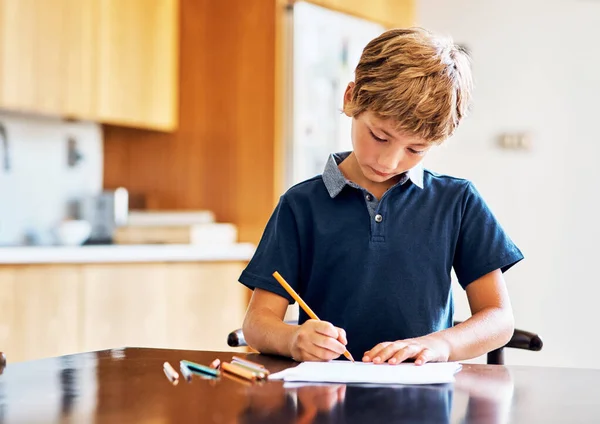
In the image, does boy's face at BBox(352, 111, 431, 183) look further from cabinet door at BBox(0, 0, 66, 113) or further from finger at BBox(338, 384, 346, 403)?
cabinet door at BBox(0, 0, 66, 113)

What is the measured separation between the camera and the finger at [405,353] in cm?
124

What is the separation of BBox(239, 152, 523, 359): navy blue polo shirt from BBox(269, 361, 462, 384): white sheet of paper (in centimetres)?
32

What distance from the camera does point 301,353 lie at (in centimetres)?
130

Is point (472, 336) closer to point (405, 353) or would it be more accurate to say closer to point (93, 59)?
point (405, 353)

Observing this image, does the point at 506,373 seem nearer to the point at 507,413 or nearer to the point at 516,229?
the point at 507,413

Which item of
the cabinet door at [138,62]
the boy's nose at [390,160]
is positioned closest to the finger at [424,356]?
the boy's nose at [390,160]

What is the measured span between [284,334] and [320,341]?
5.0 inches

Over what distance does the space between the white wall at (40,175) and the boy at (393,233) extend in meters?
2.18

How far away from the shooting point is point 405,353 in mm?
1257

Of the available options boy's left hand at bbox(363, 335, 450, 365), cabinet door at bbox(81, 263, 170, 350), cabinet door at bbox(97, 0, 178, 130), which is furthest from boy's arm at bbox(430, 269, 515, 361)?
cabinet door at bbox(97, 0, 178, 130)

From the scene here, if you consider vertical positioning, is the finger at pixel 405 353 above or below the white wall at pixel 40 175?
below

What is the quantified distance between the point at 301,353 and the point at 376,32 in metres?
3.09

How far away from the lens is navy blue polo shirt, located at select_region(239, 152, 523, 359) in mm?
1569

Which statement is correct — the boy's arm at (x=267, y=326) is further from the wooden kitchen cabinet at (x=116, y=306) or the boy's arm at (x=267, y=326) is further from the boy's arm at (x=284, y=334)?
the wooden kitchen cabinet at (x=116, y=306)
